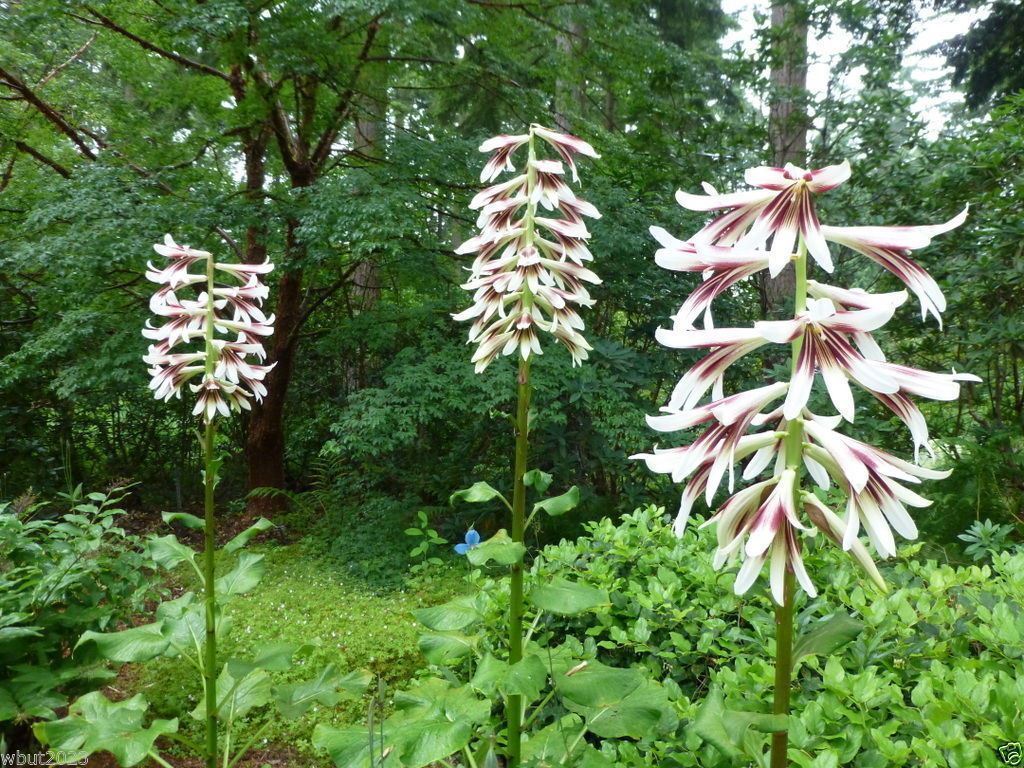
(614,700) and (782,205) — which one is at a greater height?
(782,205)

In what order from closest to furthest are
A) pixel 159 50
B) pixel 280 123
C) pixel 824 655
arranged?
1. pixel 824 655
2. pixel 159 50
3. pixel 280 123

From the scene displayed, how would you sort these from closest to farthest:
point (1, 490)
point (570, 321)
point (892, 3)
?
point (570, 321), point (1, 490), point (892, 3)

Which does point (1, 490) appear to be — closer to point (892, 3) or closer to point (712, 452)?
point (712, 452)

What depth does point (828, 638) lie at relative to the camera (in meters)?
0.87

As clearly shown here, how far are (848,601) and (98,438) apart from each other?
7409 mm

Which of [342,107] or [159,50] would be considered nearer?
[159,50]

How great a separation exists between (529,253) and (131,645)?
1580mm

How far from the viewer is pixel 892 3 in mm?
6387

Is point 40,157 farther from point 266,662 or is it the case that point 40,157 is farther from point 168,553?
point 266,662

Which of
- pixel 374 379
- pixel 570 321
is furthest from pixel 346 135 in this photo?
pixel 570 321

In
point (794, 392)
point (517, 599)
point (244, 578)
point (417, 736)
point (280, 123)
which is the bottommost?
point (417, 736)

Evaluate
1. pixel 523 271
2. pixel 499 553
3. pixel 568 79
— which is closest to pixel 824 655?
pixel 499 553

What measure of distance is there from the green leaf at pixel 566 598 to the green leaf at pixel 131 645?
3.74 ft

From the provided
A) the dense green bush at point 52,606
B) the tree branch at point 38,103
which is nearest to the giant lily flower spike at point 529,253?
the dense green bush at point 52,606
